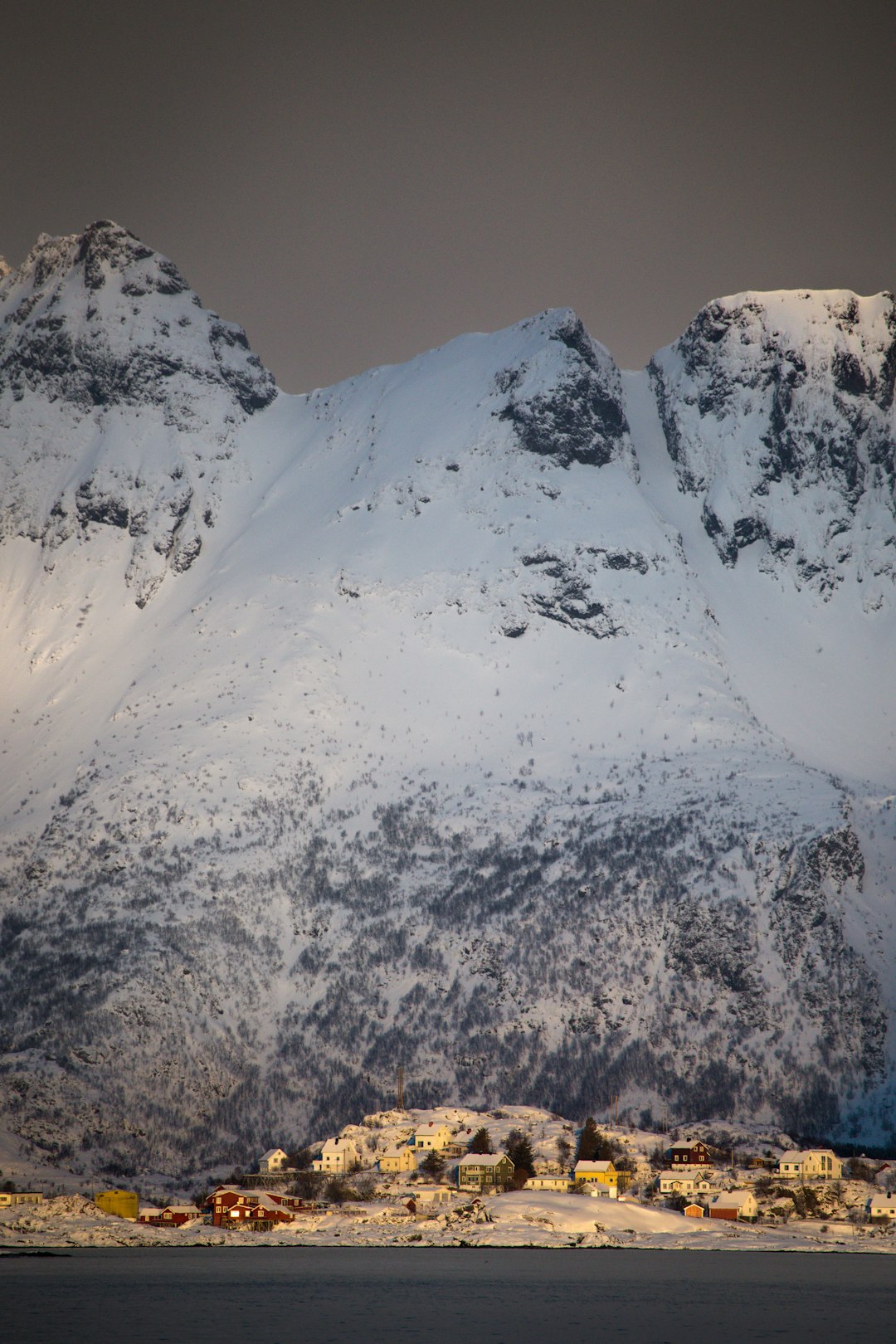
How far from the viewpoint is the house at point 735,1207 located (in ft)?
586

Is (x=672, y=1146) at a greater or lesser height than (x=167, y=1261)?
greater

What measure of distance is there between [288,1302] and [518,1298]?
655 inches

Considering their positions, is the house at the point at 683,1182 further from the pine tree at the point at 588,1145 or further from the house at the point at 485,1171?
the house at the point at 485,1171

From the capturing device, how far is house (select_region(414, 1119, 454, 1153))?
195 meters

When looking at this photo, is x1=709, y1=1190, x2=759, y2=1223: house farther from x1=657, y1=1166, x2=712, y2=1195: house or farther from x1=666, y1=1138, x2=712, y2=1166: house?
x1=666, y1=1138, x2=712, y2=1166: house

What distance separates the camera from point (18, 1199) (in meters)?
186

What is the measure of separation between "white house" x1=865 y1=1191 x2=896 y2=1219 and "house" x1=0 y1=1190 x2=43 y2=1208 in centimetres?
8470

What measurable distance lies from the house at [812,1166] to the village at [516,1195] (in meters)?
0.18

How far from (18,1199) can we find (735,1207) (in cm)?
7363

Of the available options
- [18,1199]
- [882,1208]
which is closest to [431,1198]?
[18,1199]

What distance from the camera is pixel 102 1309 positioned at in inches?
4783

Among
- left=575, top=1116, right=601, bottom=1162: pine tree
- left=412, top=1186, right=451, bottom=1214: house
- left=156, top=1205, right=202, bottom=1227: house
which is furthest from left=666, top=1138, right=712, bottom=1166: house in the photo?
left=156, top=1205, right=202, bottom=1227: house

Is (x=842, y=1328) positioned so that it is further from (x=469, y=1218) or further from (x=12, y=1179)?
(x=12, y=1179)

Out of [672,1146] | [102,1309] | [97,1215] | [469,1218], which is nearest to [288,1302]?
[102,1309]
